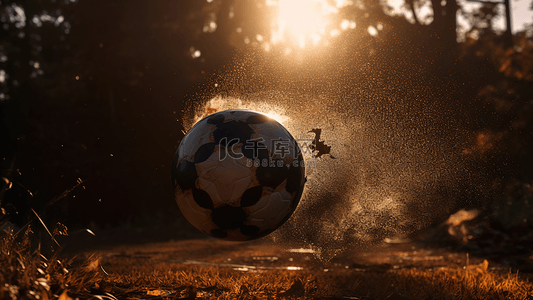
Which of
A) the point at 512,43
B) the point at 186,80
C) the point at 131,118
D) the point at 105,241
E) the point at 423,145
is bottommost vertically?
the point at 105,241

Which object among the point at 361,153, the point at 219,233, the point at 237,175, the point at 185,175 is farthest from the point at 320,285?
the point at 361,153

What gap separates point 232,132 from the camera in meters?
4.95

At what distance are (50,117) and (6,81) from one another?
4.69 meters

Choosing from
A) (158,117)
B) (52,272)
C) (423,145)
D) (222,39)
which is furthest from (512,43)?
(52,272)

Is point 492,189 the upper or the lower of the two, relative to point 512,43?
lower

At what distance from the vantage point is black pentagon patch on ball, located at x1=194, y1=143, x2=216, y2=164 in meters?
4.88

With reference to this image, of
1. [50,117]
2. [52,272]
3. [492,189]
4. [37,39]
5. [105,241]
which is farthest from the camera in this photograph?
[37,39]

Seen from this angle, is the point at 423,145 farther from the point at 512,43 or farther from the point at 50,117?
the point at 50,117

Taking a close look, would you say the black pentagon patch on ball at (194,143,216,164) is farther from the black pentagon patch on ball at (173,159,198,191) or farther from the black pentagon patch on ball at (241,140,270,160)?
the black pentagon patch on ball at (241,140,270,160)

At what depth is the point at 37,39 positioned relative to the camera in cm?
1867

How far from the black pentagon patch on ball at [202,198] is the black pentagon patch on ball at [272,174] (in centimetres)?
64

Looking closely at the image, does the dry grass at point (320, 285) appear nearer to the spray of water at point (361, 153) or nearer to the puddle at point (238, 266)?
the puddle at point (238, 266)

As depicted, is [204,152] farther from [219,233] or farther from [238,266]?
[238,266]

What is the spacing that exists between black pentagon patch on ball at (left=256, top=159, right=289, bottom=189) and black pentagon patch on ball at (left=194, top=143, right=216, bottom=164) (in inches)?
23.5
